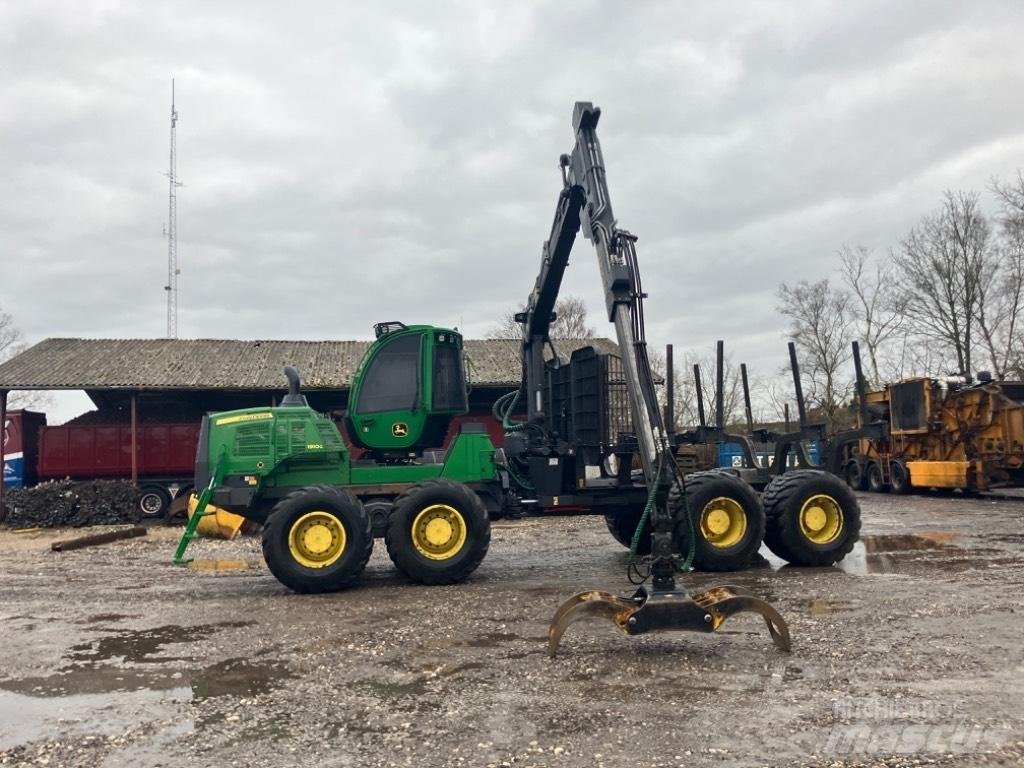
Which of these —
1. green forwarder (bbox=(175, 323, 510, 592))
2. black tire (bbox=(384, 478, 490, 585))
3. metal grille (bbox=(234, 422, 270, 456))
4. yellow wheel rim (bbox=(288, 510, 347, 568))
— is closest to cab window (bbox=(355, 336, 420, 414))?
green forwarder (bbox=(175, 323, 510, 592))

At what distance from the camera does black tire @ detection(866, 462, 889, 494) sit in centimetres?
2470

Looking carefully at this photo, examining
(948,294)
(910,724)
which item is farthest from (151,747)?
(948,294)

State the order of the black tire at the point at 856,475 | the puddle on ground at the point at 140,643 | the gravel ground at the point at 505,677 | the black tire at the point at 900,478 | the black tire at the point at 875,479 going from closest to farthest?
the gravel ground at the point at 505,677 < the puddle on ground at the point at 140,643 < the black tire at the point at 900,478 < the black tire at the point at 875,479 < the black tire at the point at 856,475

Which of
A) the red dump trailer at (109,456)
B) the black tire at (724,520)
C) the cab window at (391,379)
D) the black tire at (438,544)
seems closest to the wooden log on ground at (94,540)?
the red dump trailer at (109,456)

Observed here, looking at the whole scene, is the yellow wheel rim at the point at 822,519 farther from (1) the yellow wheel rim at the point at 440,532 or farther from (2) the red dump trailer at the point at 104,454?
(2) the red dump trailer at the point at 104,454

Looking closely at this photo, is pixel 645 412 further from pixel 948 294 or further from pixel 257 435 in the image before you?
pixel 948 294

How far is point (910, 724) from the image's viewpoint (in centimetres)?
473

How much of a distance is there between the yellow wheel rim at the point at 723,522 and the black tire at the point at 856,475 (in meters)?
17.4

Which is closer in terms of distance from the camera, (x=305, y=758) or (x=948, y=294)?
(x=305, y=758)

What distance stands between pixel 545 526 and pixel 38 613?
10600mm

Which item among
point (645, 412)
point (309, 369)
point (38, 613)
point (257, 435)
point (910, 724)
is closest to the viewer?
point (910, 724)

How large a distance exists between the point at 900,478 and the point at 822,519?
1493 cm

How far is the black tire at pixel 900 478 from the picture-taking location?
23516 millimetres

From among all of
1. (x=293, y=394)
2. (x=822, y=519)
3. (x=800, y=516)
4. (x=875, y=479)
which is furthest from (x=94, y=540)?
(x=875, y=479)
